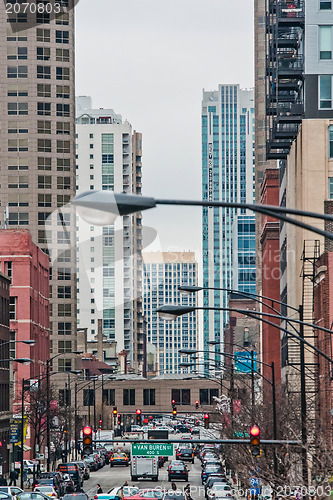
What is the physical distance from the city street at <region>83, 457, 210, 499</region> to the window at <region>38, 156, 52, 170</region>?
215 feet

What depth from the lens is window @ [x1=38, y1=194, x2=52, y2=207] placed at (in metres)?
169

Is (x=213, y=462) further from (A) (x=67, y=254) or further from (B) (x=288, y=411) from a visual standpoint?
(A) (x=67, y=254)

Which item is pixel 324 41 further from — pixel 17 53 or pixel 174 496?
pixel 17 53

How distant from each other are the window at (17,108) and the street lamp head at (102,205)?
515 feet

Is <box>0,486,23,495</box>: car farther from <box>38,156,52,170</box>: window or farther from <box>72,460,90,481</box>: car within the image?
<box>38,156,52,170</box>: window

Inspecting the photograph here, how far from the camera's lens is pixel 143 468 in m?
89.2

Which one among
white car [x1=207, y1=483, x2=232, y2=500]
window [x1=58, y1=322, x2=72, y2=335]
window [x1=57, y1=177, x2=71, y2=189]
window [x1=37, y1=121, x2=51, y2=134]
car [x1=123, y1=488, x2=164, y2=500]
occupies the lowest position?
window [x1=58, y1=322, x2=72, y2=335]

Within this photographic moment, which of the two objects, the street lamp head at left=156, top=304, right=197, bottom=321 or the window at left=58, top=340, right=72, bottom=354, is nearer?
the street lamp head at left=156, top=304, right=197, bottom=321

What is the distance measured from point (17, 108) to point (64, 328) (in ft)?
105

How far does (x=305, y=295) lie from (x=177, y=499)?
3001 centimetres

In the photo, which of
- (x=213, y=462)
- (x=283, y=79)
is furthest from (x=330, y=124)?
(x=213, y=462)

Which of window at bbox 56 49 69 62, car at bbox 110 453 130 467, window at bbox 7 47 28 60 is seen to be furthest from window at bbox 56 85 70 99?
car at bbox 110 453 130 467

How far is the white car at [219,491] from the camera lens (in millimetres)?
59500

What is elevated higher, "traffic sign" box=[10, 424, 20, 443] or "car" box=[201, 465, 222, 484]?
"traffic sign" box=[10, 424, 20, 443]
